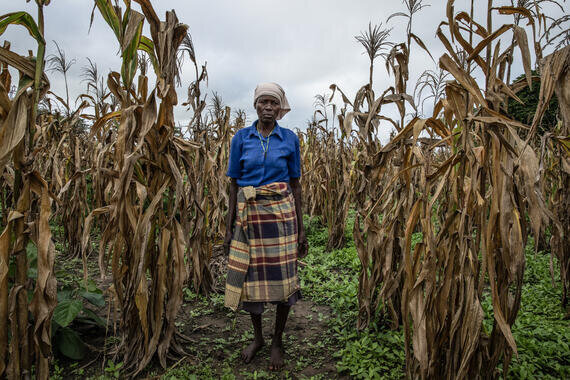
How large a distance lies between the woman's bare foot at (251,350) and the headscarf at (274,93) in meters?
1.60

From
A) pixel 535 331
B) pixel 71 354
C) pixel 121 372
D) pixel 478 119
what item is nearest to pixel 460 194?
pixel 478 119

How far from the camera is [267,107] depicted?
228 cm

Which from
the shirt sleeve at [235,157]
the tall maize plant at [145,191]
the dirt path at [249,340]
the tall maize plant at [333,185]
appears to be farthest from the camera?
the tall maize plant at [333,185]

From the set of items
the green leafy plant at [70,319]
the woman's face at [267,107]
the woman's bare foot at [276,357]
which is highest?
the woman's face at [267,107]

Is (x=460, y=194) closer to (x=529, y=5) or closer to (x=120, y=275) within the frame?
(x=529, y=5)

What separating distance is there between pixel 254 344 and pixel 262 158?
51.1 inches

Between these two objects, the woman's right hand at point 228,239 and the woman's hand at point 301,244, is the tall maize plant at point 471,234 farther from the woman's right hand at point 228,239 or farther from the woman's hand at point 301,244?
the woman's right hand at point 228,239

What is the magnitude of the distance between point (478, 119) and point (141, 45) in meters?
1.83

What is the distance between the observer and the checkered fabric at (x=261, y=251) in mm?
2232

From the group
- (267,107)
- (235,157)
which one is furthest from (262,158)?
(267,107)

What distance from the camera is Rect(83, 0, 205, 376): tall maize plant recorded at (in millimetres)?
1792

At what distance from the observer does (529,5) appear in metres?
2.22

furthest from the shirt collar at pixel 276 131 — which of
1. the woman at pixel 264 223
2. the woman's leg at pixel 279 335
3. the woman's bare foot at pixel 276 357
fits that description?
the woman's bare foot at pixel 276 357

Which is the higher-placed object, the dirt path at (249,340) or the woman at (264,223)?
the woman at (264,223)
